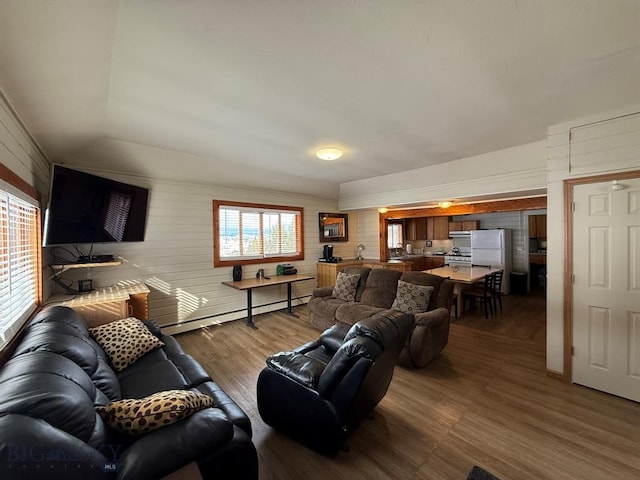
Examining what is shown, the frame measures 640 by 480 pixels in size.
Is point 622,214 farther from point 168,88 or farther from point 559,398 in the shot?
point 168,88

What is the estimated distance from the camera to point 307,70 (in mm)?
1904

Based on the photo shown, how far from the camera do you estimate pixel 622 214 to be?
2520 mm

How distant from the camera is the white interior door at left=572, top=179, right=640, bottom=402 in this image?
249cm

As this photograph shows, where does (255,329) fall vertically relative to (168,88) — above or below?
below

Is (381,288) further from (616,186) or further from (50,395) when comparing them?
(50,395)

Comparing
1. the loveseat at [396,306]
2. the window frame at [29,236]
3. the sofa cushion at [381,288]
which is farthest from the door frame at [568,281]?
the window frame at [29,236]

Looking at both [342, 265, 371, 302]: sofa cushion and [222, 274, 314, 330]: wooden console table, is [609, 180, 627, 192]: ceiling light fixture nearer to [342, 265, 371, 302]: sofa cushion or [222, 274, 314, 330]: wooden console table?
[342, 265, 371, 302]: sofa cushion

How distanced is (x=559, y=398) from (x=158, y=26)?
4.31 meters

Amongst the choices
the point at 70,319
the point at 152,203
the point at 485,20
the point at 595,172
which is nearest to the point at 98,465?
the point at 70,319

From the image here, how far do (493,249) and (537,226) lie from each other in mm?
1476

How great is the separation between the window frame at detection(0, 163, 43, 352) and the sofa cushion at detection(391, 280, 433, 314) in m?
3.80

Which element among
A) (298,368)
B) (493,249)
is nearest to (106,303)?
(298,368)

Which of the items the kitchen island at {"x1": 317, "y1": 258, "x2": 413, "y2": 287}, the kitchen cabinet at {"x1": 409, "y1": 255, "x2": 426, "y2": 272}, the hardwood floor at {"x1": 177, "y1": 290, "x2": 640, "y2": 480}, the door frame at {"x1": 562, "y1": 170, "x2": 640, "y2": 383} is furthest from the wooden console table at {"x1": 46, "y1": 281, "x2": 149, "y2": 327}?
the kitchen cabinet at {"x1": 409, "y1": 255, "x2": 426, "y2": 272}

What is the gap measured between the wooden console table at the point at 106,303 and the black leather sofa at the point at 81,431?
3.65 feet
